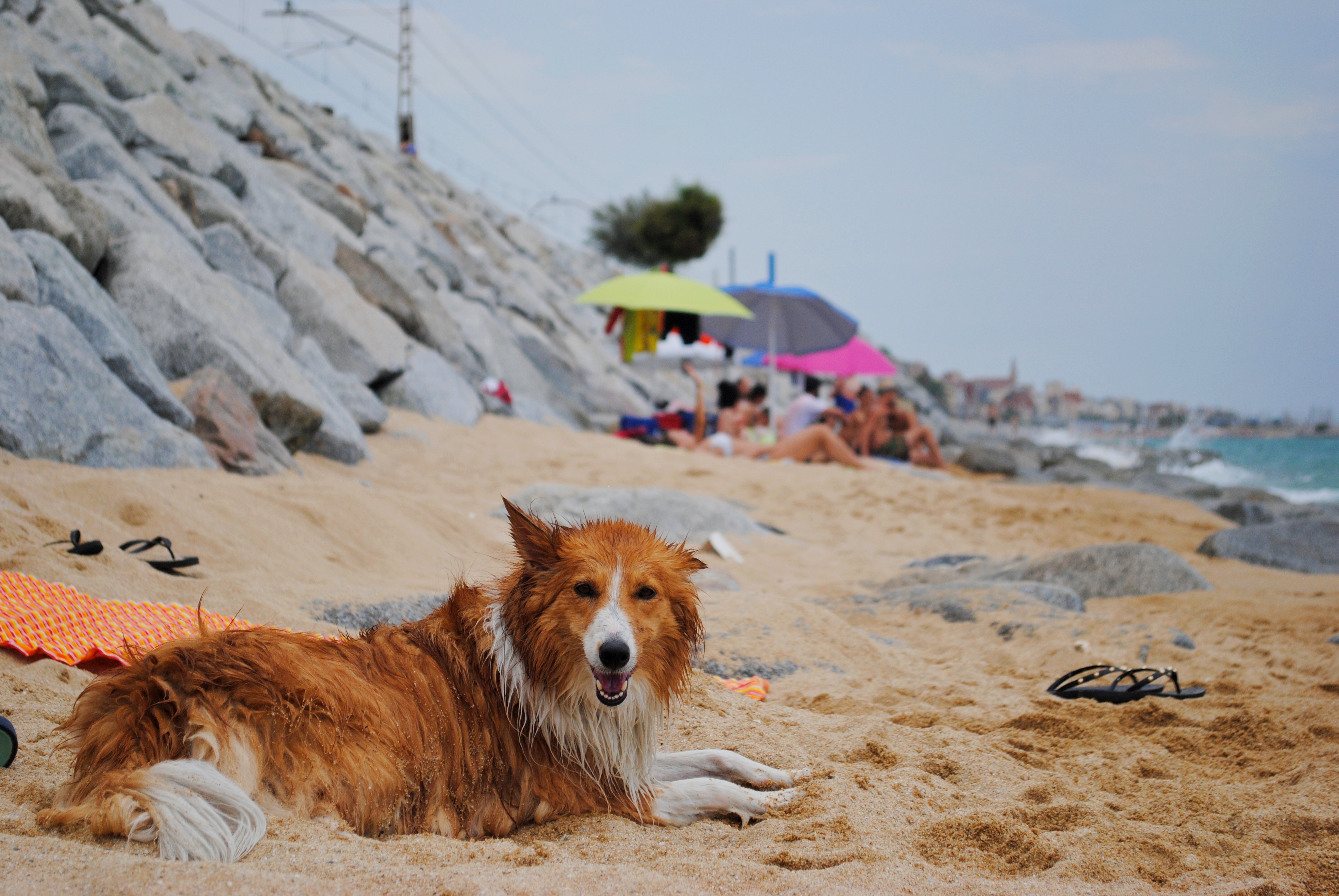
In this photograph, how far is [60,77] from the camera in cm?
1005

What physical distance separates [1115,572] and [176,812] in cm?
629

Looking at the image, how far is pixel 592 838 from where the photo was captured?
8.30ft

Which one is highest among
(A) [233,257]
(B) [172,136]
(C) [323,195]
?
(C) [323,195]

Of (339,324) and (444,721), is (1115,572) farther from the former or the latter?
(339,324)

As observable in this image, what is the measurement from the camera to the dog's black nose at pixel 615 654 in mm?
2471

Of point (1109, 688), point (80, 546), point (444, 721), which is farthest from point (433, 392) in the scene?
point (444, 721)

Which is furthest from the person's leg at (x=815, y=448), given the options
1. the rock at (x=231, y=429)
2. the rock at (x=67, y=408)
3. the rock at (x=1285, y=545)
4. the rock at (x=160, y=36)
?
the rock at (x=160, y=36)

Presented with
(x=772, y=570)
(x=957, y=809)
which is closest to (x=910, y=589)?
(x=772, y=570)

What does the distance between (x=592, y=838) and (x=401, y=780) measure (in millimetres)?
566

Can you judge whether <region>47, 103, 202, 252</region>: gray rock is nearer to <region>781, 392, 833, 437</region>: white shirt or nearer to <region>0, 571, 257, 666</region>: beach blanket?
<region>0, 571, 257, 666</region>: beach blanket

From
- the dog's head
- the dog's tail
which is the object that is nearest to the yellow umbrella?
the dog's head

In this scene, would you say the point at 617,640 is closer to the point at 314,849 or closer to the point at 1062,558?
the point at 314,849

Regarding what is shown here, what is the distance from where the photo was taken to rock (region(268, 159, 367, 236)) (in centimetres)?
1565

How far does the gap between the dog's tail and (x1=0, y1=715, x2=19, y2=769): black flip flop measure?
1.35 feet
